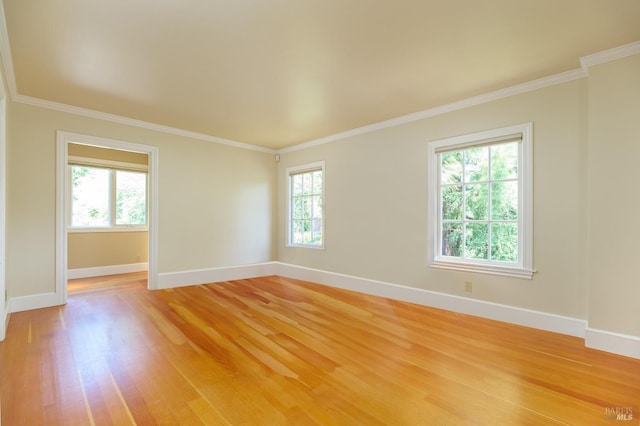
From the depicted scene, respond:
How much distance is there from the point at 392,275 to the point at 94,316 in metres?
3.62

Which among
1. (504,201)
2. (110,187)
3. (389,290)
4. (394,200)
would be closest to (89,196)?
(110,187)

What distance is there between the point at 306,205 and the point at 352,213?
1.17m

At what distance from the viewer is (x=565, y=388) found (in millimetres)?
1858

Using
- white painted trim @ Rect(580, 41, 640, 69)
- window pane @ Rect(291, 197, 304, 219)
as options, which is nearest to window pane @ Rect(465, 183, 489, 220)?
white painted trim @ Rect(580, 41, 640, 69)

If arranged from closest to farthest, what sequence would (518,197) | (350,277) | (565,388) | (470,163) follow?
(565,388) < (518,197) < (470,163) < (350,277)

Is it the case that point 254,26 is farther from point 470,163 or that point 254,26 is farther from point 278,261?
point 278,261

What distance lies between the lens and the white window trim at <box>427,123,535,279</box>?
292cm

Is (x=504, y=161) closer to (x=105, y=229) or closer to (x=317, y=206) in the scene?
(x=317, y=206)

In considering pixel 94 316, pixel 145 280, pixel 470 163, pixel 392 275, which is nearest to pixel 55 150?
pixel 94 316

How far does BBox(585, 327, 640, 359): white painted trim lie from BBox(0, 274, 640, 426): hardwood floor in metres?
0.08

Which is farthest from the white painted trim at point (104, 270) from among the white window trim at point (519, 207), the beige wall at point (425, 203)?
the white window trim at point (519, 207)

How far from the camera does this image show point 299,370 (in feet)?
6.81

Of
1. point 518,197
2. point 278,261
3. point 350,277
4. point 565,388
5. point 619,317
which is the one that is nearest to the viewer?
point 565,388

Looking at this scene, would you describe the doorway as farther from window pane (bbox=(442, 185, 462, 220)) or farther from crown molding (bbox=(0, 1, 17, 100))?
window pane (bbox=(442, 185, 462, 220))
